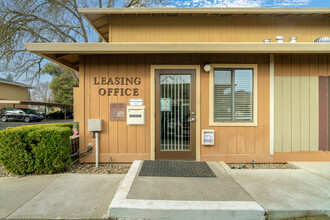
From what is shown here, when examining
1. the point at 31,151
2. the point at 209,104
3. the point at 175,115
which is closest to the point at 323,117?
the point at 209,104

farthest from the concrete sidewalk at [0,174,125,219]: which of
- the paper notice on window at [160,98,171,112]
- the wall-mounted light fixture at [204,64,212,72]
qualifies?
the wall-mounted light fixture at [204,64,212,72]

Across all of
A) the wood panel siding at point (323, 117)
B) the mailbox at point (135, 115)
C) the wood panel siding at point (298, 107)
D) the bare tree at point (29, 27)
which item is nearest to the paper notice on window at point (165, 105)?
the mailbox at point (135, 115)

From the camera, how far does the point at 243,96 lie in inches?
149

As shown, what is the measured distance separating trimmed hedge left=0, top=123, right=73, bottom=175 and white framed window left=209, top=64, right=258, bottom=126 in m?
3.28

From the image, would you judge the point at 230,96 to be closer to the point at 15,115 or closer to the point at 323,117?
the point at 323,117

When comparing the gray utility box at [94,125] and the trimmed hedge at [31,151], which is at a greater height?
the gray utility box at [94,125]

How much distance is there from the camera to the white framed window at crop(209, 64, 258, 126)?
12.4ft

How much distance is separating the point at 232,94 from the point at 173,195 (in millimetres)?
2550

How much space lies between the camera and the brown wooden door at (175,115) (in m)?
3.76

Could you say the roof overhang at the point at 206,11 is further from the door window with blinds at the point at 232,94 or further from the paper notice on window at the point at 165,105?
the paper notice on window at the point at 165,105

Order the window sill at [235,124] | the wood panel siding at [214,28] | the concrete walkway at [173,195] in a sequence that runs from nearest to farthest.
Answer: the concrete walkway at [173,195]
the window sill at [235,124]
the wood panel siding at [214,28]

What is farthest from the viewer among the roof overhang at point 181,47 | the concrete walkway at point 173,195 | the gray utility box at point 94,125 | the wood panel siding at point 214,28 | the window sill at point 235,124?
the wood panel siding at point 214,28

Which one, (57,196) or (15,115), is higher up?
(15,115)

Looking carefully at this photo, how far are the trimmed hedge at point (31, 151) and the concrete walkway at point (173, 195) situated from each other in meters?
0.18
